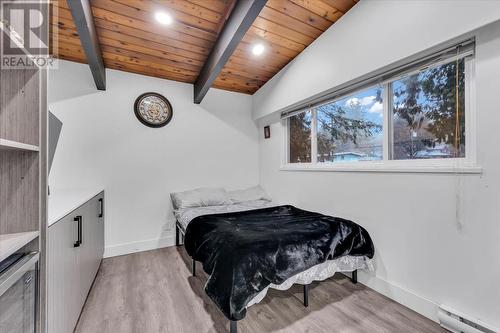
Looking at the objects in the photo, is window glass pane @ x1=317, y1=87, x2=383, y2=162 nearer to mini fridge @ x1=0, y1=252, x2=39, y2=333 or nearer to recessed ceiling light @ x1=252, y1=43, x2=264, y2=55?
recessed ceiling light @ x1=252, y1=43, x2=264, y2=55

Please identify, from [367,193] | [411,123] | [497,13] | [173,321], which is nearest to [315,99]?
[411,123]

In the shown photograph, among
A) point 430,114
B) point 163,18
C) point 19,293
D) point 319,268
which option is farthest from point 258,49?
point 19,293

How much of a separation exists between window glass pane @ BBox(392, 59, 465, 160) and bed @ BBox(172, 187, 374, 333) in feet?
2.89

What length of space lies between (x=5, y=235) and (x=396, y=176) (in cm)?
246

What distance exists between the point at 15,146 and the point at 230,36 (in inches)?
70.1

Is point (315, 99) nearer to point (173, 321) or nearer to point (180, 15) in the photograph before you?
point (180, 15)

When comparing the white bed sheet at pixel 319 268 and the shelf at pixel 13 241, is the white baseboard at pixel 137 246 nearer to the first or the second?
the white bed sheet at pixel 319 268

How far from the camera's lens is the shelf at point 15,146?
713 millimetres

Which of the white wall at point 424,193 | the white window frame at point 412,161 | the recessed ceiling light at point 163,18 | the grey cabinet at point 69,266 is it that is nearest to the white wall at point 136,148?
the grey cabinet at point 69,266

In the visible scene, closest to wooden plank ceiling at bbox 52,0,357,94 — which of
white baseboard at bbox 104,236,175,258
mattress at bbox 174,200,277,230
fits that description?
mattress at bbox 174,200,277,230

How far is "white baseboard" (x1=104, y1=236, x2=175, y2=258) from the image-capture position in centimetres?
286

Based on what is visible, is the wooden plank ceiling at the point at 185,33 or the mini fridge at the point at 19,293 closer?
the mini fridge at the point at 19,293

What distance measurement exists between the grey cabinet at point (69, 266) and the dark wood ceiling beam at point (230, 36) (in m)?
1.82

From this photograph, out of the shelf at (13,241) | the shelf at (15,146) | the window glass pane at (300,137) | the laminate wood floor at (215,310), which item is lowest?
the laminate wood floor at (215,310)
